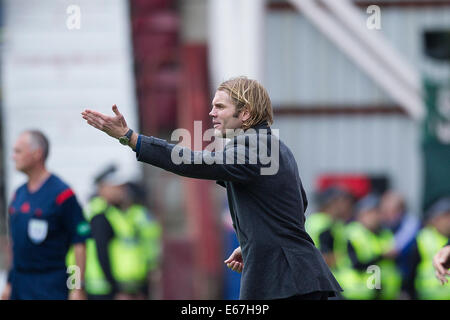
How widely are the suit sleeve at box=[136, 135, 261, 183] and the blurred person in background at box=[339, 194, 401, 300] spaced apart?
5285mm

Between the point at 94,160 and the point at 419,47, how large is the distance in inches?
197

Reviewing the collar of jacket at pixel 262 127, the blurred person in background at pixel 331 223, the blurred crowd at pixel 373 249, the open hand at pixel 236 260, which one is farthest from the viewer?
the blurred crowd at pixel 373 249

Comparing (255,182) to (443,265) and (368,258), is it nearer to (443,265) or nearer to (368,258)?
(443,265)

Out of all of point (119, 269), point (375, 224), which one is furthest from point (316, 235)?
point (119, 269)

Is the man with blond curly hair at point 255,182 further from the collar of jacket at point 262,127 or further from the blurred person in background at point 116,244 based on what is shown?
the blurred person in background at point 116,244

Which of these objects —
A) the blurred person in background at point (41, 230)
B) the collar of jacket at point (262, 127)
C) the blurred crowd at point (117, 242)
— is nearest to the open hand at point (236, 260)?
the collar of jacket at point (262, 127)

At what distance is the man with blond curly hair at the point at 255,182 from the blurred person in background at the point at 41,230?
2247 millimetres

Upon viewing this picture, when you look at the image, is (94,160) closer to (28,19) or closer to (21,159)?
(28,19)

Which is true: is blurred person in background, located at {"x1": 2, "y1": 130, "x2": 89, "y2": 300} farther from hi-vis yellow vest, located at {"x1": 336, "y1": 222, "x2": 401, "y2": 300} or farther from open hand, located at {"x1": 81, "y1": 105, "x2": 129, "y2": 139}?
hi-vis yellow vest, located at {"x1": 336, "y1": 222, "x2": 401, "y2": 300}

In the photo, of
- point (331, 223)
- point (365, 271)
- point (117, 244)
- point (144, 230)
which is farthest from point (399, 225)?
point (117, 244)

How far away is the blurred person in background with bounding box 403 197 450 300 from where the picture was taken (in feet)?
32.0

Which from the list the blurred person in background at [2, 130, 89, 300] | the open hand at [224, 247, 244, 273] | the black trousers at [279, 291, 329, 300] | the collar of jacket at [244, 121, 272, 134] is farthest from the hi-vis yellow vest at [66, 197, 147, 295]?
the black trousers at [279, 291, 329, 300]

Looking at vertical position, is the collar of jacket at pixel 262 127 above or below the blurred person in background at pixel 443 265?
above

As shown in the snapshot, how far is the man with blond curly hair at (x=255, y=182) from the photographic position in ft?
14.7
